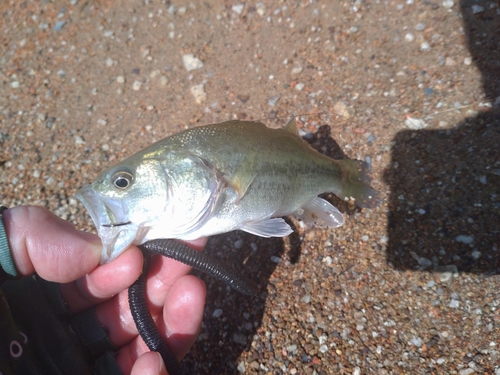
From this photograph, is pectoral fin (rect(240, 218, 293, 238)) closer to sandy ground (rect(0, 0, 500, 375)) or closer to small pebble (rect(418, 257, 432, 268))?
sandy ground (rect(0, 0, 500, 375))

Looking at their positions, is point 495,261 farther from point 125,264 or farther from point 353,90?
point 125,264

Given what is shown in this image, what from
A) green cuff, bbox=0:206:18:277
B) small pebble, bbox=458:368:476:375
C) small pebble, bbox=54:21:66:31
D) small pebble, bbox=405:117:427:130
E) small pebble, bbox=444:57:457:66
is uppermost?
small pebble, bbox=54:21:66:31

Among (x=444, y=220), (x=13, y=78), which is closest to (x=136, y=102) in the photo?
(x=13, y=78)

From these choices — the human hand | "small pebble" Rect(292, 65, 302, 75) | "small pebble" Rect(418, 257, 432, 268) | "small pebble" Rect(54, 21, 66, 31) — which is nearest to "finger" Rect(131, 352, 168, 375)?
the human hand

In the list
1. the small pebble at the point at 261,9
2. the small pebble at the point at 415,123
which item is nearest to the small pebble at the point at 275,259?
the small pebble at the point at 415,123

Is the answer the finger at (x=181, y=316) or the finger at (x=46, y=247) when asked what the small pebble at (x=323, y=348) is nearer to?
the finger at (x=181, y=316)

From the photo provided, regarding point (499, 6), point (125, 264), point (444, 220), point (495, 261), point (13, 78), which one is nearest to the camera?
point (125, 264)
